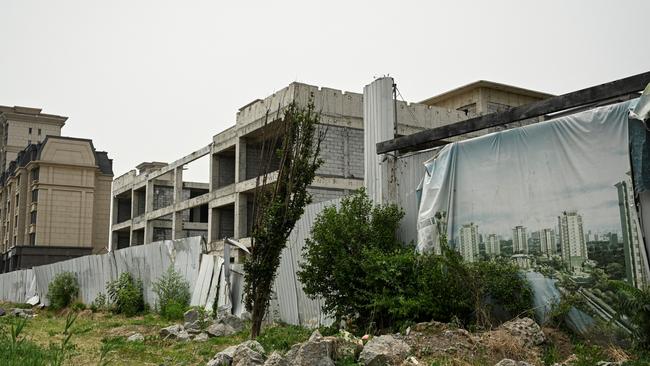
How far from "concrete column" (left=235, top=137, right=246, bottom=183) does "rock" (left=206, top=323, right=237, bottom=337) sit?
19.1 metres

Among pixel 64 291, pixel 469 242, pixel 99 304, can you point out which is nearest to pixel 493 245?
pixel 469 242

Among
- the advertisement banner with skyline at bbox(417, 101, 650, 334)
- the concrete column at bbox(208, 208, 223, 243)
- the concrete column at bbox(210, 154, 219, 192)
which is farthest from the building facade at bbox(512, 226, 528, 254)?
the concrete column at bbox(210, 154, 219, 192)

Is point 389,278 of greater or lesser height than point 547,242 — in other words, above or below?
below

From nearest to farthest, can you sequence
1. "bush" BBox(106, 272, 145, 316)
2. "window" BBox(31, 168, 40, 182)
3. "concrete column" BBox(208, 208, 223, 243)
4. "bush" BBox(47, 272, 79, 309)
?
"bush" BBox(106, 272, 145, 316) < "bush" BBox(47, 272, 79, 309) < "concrete column" BBox(208, 208, 223, 243) < "window" BBox(31, 168, 40, 182)

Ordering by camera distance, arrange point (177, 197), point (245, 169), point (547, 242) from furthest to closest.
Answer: point (177, 197) < point (245, 169) < point (547, 242)

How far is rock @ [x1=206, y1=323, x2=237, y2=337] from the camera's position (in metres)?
12.0

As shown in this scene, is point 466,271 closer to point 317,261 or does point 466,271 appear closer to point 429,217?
point 429,217

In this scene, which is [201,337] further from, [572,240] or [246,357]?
[572,240]

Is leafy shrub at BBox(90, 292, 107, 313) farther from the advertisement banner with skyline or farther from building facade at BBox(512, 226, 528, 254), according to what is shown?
building facade at BBox(512, 226, 528, 254)

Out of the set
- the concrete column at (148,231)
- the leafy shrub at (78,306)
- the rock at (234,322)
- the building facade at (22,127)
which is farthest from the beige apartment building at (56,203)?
the rock at (234,322)

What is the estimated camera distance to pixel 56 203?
53.2m

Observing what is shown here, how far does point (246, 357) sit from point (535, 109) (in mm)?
5278

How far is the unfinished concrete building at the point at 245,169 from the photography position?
2678 centimetres

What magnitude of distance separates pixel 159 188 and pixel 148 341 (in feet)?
108
